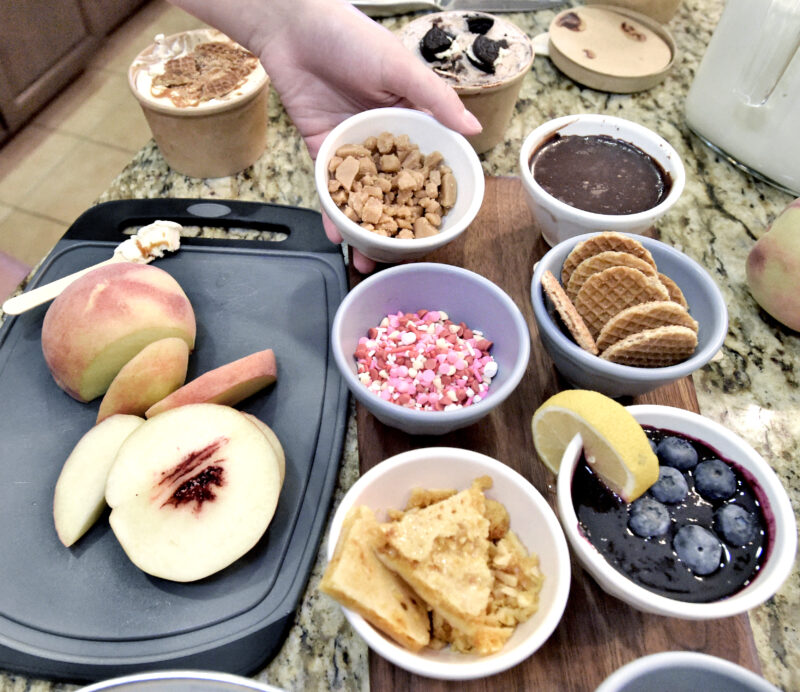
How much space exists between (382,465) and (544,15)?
1.60m

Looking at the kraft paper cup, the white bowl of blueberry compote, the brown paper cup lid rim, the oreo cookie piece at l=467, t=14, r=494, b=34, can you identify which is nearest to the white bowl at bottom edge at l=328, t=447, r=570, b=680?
the white bowl of blueberry compote

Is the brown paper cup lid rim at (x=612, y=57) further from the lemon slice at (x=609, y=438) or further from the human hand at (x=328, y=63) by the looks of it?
the lemon slice at (x=609, y=438)

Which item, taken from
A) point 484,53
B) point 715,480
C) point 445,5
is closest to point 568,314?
point 715,480

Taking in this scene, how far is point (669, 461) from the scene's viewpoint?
87cm

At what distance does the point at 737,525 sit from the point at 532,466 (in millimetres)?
303

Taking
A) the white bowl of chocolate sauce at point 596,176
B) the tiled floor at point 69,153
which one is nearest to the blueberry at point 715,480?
the white bowl of chocolate sauce at point 596,176

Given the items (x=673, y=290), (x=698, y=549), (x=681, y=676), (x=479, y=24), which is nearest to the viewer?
(x=681, y=676)

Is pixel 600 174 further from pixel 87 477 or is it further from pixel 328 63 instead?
pixel 87 477

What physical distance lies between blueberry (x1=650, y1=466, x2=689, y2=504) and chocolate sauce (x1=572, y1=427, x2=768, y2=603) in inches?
0.4

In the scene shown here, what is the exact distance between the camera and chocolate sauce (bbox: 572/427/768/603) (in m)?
0.78

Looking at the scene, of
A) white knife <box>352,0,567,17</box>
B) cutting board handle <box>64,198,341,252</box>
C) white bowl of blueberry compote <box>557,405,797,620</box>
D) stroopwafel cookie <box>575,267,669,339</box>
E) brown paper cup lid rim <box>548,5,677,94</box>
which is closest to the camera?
white bowl of blueberry compote <box>557,405,797,620</box>

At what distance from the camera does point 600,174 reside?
122 cm

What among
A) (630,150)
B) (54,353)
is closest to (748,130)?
(630,150)

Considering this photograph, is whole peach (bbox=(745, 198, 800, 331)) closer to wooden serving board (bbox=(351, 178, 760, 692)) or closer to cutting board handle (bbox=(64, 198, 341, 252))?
wooden serving board (bbox=(351, 178, 760, 692))
